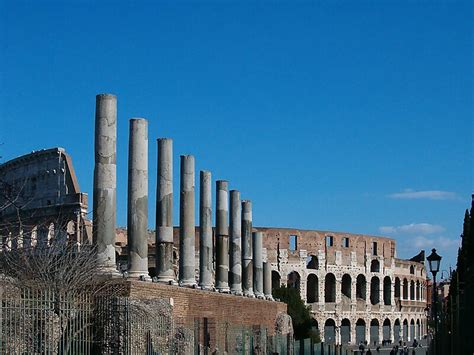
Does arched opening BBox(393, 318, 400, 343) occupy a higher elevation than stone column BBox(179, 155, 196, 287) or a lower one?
lower

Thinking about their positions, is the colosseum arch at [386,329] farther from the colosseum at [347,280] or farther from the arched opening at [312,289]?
the arched opening at [312,289]

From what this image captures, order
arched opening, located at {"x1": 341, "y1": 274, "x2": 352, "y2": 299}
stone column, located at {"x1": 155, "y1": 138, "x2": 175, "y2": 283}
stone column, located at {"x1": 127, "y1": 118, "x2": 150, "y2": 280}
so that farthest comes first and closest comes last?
arched opening, located at {"x1": 341, "y1": 274, "x2": 352, "y2": 299}
stone column, located at {"x1": 155, "y1": 138, "x2": 175, "y2": 283}
stone column, located at {"x1": 127, "y1": 118, "x2": 150, "y2": 280}

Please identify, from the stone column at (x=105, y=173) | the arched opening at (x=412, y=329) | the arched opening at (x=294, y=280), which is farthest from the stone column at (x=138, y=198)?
the arched opening at (x=412, y=329)

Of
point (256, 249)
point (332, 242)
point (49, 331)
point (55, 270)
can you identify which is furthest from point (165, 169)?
point (332, 242)

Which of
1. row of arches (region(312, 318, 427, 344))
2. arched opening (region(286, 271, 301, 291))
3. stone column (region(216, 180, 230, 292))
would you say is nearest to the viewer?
stone column (region(216, 180, 230, 292))

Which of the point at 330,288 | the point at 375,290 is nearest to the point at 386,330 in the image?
the point at 375,290

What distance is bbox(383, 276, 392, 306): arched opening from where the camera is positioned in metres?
70.8

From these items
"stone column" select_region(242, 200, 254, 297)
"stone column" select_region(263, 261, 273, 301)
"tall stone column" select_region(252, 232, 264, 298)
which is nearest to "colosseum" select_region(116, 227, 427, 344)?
"stone column" select_region(263, 261, 273, 301)

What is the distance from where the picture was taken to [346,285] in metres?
67.9

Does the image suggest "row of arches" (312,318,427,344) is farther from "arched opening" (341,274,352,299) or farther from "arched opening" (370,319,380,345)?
"arched opening" (341,274,352,299)

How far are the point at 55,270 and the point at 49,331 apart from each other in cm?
267

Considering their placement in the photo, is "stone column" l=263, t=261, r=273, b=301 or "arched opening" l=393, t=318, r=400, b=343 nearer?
"stone column" l=263, t=261, r=273, b=301

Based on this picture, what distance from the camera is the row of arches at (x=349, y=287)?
64.2 m

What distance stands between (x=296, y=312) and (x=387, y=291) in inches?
893
